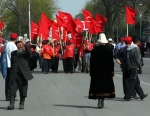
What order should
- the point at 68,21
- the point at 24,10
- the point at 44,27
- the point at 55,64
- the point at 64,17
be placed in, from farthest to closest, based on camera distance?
the point at 24,10, the point at 44,27, the point at 64,17, the point at 68,21, the point at 55,64

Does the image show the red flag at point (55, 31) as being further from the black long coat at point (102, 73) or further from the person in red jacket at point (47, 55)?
the black long coat at point (102, 73)

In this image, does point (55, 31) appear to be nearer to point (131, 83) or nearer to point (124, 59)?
point (124, 59)

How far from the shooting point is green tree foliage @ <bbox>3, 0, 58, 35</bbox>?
255ft

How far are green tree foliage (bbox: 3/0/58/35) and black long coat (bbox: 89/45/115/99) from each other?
6145cm

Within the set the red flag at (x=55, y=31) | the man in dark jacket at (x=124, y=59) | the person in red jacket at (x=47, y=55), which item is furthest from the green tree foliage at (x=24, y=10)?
the man in dark jacket at (x=124, y=59)

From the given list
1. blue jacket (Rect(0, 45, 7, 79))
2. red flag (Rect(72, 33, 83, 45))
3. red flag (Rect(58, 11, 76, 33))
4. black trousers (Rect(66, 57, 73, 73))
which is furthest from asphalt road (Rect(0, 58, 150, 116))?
red flag (Rect(58, 11, 76, 33))

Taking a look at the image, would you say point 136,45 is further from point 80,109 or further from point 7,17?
point 7,17

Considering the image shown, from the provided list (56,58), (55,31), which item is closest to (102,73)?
(56,58)

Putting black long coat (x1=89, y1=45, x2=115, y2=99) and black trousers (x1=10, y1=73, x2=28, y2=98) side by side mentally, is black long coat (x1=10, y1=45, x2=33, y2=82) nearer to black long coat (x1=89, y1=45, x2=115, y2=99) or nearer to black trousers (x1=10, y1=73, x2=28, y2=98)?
black trousers (x1=10, y1=73, x2=28, y2=98)

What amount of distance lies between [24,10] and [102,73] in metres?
65.9

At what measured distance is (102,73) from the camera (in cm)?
1345

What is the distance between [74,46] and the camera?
97.0ft

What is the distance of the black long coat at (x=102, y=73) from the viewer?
1341 centimetres

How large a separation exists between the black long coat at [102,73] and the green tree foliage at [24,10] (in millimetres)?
61453
